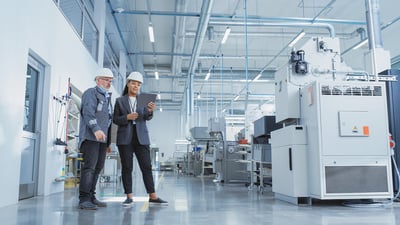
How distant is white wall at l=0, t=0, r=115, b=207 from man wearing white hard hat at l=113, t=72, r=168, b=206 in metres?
1.14

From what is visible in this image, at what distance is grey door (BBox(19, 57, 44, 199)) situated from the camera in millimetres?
4328

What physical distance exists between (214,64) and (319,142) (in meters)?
10.2

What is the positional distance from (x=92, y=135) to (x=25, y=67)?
1415 millimetres

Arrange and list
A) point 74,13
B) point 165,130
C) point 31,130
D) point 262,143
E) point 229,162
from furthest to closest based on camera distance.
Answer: point 165,130 < point 229,162 < point 74,13 < point 262,143 < point 31,130

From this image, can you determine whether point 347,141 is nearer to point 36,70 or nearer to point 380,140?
point 380,140

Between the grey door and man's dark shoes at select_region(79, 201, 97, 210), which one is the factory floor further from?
the grey door

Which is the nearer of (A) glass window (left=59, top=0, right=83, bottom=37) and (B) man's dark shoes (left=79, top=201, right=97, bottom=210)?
(B) man's dark shoes (left=79, top=201, right=97, bottom=210)

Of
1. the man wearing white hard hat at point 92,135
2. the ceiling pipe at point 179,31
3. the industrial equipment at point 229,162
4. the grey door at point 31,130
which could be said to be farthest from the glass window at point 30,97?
the ceiling pipe at point 179,31

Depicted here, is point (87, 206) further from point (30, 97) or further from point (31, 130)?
point (30, 97)

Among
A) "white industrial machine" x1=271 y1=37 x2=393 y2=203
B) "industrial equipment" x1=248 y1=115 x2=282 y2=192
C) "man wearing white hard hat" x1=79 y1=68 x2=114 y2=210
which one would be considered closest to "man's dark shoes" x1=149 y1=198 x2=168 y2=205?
"man wearing white hard hat" x1=79 y1=68 x2=114 y2=210

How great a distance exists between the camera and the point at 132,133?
353cm

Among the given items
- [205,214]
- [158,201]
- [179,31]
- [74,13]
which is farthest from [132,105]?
[179,31]

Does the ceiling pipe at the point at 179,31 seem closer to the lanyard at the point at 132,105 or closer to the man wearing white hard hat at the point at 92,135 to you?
the lanyard at the point at 132,105

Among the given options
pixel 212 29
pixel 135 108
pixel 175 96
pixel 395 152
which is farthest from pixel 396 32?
pixel 175 96
